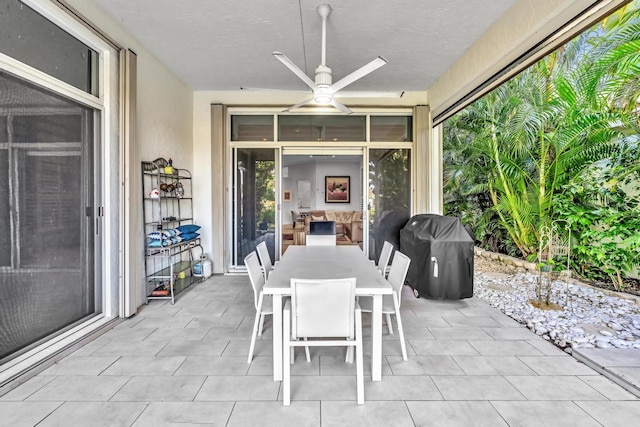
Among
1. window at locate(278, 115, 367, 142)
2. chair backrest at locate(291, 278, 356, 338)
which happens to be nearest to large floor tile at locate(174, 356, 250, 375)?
chair backrest at locate(291, 278, 356, 338)

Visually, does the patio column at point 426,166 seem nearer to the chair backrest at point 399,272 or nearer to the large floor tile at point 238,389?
the chair backrest at point 399,272

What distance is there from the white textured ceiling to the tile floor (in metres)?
3.02

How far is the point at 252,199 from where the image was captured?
542 centimetres

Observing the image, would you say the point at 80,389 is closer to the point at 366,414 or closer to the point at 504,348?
the point at 366,414

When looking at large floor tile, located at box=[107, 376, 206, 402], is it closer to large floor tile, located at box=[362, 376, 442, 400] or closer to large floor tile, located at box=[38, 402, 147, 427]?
large floor tile, located at box=[38, 402, 147, 427]

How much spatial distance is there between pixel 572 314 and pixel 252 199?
4515mm

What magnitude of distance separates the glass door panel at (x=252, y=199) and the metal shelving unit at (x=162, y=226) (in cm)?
83

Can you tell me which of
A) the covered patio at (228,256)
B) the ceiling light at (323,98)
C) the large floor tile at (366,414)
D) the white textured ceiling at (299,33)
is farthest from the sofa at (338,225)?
the large floor tile at (366,414)

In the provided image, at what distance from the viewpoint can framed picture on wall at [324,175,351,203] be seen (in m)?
9.62

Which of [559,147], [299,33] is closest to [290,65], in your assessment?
[299,33]


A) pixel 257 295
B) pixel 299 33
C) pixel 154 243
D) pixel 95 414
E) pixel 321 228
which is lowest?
pixel 95 414

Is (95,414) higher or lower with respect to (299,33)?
lower

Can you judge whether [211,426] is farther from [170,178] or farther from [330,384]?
[170,178]

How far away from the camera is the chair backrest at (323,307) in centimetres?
186
